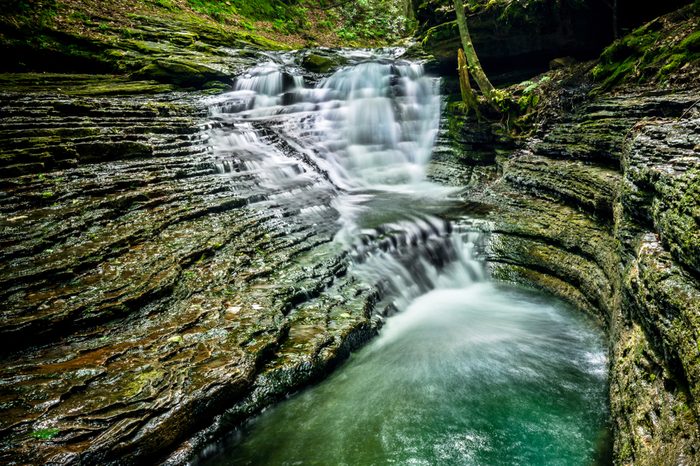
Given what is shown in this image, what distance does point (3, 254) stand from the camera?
4.07 m

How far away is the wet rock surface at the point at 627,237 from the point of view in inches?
88.6

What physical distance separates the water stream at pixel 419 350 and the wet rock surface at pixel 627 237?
0.45m

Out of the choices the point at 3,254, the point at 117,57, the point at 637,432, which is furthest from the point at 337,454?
the point at 117,57

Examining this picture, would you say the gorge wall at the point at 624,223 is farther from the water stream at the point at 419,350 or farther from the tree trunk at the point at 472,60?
the tree trunk at the point at 472,60

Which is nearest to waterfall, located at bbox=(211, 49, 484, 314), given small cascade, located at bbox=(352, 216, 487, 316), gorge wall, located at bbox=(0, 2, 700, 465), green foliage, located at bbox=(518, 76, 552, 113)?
small cascade, located at bbox=(352, 216, 487, 316)

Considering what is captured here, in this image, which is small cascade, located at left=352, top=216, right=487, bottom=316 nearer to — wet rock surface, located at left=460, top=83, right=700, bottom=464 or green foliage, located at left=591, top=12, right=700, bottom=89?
wet rock surface, located at left=460, top=83, right=700, bottom=464

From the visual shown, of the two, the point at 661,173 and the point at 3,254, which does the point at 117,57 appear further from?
the point at 661,173

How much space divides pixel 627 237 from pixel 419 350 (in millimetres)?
2558

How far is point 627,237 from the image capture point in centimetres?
381

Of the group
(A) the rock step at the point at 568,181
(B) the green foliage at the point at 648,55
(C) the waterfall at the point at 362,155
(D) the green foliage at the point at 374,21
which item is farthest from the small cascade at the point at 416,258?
(D) the green foliage at the point at 374,21

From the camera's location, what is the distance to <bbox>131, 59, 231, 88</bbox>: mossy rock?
39.1 feet

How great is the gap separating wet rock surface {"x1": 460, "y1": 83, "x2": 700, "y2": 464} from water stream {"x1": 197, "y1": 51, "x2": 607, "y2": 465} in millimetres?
452

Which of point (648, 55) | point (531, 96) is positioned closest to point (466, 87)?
point (531, 96)

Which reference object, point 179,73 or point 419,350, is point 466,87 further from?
point 179,73
